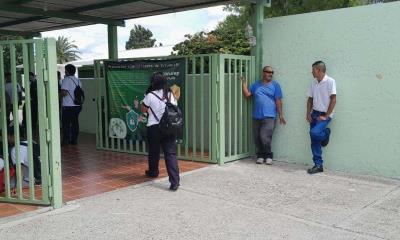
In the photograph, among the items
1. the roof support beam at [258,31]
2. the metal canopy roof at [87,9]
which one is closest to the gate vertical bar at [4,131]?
the metal canopy roof at [87,9]

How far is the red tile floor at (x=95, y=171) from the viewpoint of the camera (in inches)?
233

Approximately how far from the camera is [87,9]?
918cm

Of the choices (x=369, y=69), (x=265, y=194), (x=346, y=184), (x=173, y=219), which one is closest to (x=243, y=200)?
(x=265, y=194)

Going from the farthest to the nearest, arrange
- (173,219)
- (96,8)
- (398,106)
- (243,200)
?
(96,8), (398,106), (243,200), (173,219)

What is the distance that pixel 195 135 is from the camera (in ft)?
26.5

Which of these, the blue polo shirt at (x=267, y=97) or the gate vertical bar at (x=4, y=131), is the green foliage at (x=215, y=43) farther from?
the gate vertical bar at (x=4, y=131)

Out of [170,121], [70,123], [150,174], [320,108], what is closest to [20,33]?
[70,123]

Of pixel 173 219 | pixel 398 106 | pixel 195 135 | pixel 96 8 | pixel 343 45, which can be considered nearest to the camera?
pixel 173 219

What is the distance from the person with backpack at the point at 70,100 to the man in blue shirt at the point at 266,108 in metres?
3.74

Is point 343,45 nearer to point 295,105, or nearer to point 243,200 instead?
point 295,105

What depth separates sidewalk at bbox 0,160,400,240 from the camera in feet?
14.8

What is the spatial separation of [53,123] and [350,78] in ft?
14.4

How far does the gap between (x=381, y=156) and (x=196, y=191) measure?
2834 millimetres

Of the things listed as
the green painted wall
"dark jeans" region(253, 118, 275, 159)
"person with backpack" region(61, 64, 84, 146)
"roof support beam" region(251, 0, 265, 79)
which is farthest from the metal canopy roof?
"dark jeans" region(253, 118, 275, 159)
